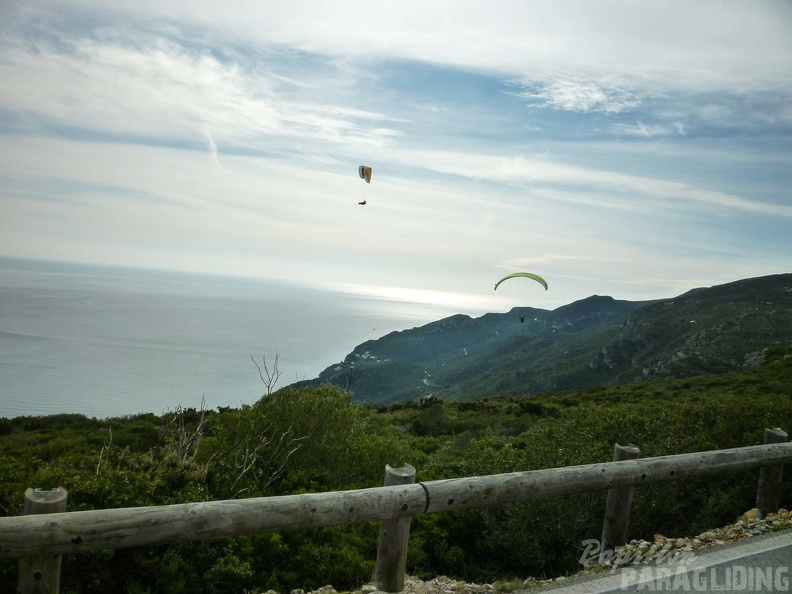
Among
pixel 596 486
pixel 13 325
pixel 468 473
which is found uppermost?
pixel 596 486

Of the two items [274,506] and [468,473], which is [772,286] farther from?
[274,506]

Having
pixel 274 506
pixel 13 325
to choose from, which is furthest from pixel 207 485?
pixel 13 325

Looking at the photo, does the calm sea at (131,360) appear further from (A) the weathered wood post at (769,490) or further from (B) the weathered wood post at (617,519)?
(B) the weathered wood post at (617,519)

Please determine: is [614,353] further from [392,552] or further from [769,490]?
[392,552]

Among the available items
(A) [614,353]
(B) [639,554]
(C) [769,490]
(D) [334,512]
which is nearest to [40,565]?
(D) [334,512]

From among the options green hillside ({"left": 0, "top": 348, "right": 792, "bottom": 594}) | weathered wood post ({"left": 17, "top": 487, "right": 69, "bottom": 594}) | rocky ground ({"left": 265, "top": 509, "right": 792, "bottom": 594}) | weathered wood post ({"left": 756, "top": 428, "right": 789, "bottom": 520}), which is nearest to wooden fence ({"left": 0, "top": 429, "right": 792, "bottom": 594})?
weathered wood post ({"left": 17, "top": 487, "right": 69, "bottom": 594})

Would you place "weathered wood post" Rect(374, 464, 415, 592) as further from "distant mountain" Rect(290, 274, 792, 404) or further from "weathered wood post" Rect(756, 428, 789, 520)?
"distant mountain" Rect(290, 274, 792, 404)

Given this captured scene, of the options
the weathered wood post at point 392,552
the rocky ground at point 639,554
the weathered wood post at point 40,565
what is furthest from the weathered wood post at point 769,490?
the weathered wood post at point 40,565
